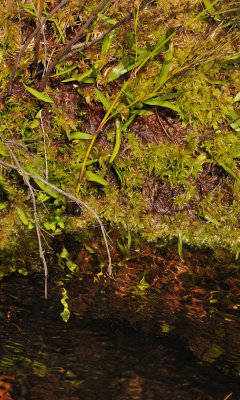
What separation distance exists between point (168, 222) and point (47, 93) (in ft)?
3.50

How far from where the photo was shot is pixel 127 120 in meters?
2.58

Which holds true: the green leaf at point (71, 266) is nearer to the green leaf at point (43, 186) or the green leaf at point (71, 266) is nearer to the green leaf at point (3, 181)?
the green leaf at point (43, 186)

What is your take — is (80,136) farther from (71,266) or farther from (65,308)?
(65,308)

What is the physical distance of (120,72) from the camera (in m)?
2.54

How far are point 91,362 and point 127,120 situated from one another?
1401 mm

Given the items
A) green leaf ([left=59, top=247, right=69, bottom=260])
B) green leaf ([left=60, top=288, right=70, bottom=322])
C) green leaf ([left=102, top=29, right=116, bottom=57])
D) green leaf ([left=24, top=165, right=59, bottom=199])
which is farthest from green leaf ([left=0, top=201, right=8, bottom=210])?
green leaf ([left=102, top=29, right=116, bottom=57])

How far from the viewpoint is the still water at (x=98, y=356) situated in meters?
1.71

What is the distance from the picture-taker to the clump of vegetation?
99.6 inches

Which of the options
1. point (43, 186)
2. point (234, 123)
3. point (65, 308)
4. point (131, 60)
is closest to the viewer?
point (65, 308)

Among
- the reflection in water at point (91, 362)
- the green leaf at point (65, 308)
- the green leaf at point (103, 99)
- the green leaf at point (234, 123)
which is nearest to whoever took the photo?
the reflection in water at point (91, 362)

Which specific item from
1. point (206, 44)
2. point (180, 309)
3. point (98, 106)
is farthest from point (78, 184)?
point (206, 44)

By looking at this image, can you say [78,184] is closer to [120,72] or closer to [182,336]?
[120,72]

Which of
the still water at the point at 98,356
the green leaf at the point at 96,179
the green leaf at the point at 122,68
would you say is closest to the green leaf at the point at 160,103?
the green leaf at the point at 122,68

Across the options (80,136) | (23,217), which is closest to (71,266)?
(23,217)
